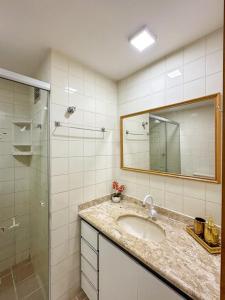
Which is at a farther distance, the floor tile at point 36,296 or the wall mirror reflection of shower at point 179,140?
the floor tile at point 36,296

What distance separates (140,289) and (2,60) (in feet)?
7.51

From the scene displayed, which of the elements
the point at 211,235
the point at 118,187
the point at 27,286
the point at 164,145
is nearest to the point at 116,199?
the point at 118,187

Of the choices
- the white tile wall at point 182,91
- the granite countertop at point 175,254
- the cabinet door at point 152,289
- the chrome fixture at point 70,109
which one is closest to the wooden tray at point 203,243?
the granite countertop at point 175,254

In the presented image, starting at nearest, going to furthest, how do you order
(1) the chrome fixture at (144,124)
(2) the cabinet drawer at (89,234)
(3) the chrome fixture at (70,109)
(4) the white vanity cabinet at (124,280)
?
(4) the white vanity cabinet at (124,280), (2) the cabinet drawer at (89,234), (3) the chrome fixture at (70,109), (1) the chrome fixture at (144,124)

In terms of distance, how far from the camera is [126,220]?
1.44m

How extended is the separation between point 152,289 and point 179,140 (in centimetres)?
111

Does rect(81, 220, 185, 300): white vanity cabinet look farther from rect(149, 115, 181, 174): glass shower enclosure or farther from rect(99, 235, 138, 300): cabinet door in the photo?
rect(149, 115, 181, 174): glass shower enclosure

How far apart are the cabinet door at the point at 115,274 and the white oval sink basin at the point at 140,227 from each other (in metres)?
0.28

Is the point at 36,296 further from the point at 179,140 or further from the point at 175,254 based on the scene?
the point at 179,140

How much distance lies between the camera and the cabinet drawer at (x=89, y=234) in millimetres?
1267

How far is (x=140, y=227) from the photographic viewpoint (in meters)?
1.40

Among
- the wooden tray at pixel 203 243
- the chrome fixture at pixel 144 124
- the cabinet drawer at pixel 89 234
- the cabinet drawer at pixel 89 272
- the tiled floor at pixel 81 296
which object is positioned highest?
the chrome fixture at pixel 144 124

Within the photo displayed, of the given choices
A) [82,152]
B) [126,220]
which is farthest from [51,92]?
[126,220]

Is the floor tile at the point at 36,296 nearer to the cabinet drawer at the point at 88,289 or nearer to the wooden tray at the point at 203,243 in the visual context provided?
the cabinet drawer at the point at 88,289
